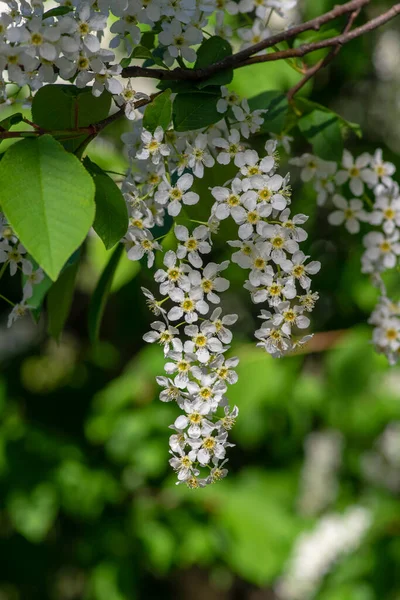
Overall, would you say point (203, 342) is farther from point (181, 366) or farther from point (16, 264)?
→ point (16, 264)

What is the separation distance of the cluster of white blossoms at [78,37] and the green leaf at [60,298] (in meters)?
0.25

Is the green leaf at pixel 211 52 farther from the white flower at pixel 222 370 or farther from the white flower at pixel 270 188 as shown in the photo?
the white flower at pixel 222 370

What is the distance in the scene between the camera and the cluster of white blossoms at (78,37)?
0.57 m

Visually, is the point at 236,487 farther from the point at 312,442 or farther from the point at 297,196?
the point at 297,196

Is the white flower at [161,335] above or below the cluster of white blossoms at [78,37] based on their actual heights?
below

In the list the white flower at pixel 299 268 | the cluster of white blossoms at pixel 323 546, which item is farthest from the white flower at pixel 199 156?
the cluster of white blossoms at pixel 323 546

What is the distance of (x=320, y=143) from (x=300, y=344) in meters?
0.29

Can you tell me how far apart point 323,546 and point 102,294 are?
1609mm

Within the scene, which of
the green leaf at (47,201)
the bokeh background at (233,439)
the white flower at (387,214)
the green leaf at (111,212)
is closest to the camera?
the green leaf at (47,201)

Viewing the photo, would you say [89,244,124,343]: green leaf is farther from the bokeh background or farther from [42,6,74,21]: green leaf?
the bokeh background

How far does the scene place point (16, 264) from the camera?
2.24 ft

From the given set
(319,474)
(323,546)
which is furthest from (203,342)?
(319,474)

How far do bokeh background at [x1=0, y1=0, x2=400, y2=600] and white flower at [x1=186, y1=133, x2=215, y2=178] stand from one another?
0.58m

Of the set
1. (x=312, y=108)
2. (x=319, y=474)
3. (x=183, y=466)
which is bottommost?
(x=319, y=474)
